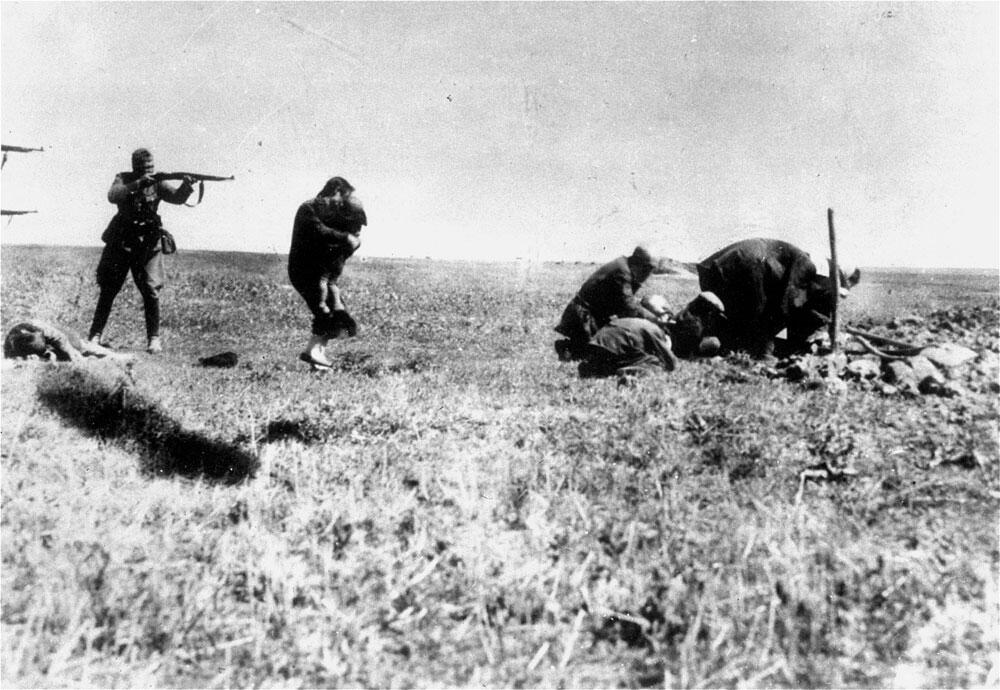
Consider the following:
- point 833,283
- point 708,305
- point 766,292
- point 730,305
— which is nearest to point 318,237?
point 708,305

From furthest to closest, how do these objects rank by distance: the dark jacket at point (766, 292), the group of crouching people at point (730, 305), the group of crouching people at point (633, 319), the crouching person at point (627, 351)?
1. the dark jacket at point (766, 292)
2. the group of crouching people at point (730, 305)
3. the group of crouching people at point (633, 319)
4. the crouching person at point (627, 351)

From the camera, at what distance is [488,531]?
409 centimetres

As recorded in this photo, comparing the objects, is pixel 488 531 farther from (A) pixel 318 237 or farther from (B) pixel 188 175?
(B) pixel 188 175

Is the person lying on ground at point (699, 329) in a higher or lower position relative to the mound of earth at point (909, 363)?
higher

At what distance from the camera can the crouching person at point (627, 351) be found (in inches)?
293

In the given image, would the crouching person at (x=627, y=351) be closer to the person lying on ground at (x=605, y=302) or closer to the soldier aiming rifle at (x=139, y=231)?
the person lying on ground at (x=605, y=302)

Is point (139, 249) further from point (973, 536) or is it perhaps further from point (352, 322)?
point (973, 536)

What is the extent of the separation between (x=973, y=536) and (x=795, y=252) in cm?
514

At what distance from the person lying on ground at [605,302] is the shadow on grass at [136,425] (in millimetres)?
4381

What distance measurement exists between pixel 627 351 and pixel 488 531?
3830 millimetres

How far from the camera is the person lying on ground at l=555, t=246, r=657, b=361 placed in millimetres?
8117

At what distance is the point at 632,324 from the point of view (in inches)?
301

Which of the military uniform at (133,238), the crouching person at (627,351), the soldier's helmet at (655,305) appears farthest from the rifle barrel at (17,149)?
the soldier's helmet at (655,305)

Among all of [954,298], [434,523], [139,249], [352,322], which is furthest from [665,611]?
[954,298]
